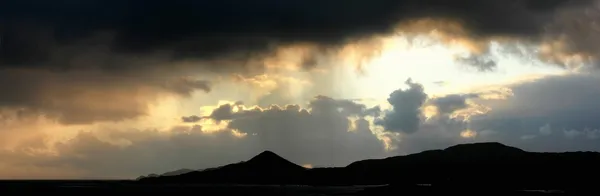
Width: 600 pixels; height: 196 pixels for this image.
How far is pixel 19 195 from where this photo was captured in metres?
176

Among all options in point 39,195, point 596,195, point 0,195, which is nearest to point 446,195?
point 596,195

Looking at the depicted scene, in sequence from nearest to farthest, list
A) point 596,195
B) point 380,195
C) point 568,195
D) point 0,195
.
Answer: point 596,195 < point 568,195 < point 380,195 < point 0,195

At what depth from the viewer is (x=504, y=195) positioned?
146875 mm

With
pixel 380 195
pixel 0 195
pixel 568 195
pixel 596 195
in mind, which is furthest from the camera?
pixel 0 195

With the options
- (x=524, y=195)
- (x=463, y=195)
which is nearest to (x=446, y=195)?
(x=463, y=195)

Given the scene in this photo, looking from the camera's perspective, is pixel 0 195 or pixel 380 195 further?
pixel 0 195

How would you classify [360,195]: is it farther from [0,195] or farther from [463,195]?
[0,195]

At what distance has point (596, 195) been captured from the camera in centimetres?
14012

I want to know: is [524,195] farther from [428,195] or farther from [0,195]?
[0,195]

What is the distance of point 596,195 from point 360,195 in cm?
5719

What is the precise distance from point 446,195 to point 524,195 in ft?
63.7

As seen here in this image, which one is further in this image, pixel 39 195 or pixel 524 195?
pixel 39 195

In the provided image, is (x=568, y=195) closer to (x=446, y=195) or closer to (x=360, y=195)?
(x=446, y=195)

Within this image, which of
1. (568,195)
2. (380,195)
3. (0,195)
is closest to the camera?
(568,195)
